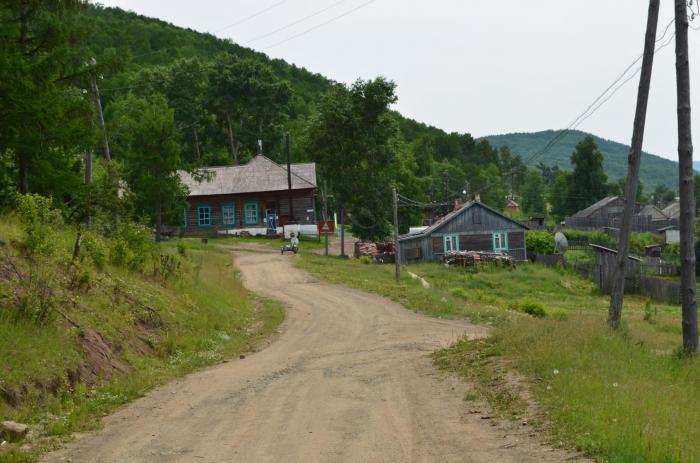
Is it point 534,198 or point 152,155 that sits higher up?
point 152,155

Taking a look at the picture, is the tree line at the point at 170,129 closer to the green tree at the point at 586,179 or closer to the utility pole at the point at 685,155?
the green tree at the point at 586,179

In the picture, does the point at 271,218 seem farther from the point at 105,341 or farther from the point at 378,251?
the point at 105,341

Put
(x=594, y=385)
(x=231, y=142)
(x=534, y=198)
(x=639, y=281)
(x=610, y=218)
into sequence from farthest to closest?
(x=534, y=198) → (x=610, y=218) → (x=231, y=142) → (x=639, y=281) → (x=594, y=385)

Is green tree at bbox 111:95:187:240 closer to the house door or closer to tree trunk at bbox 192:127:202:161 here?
the house door

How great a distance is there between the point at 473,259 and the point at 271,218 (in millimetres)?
19144

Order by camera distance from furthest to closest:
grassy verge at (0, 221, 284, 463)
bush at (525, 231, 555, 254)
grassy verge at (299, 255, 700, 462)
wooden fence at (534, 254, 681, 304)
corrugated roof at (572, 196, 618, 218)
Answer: corrugated roof at (572, 196, 618, 218)
bush at (525, 231, 555, 254)
wooden fence at (534, 254, 681, 304)
grassy verge at (0, 221, 284, 463)
grassy verge at (299, 255, 700, 462)

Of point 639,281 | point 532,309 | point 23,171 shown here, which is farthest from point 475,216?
point 23,171

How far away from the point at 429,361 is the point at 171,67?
254ft

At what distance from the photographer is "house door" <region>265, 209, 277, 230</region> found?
6456 centimetres

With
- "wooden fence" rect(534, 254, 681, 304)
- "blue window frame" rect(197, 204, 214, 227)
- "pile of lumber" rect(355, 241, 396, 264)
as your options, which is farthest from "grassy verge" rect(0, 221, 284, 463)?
"blue window frame" rect(197, 204, 214, 227)

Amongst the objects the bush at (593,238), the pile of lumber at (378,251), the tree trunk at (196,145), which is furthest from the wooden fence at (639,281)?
the tree trunk at (196,145)

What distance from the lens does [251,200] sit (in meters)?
64.6

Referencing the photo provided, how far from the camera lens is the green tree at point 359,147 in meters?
58.9

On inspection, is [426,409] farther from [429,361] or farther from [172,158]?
[172,158]
